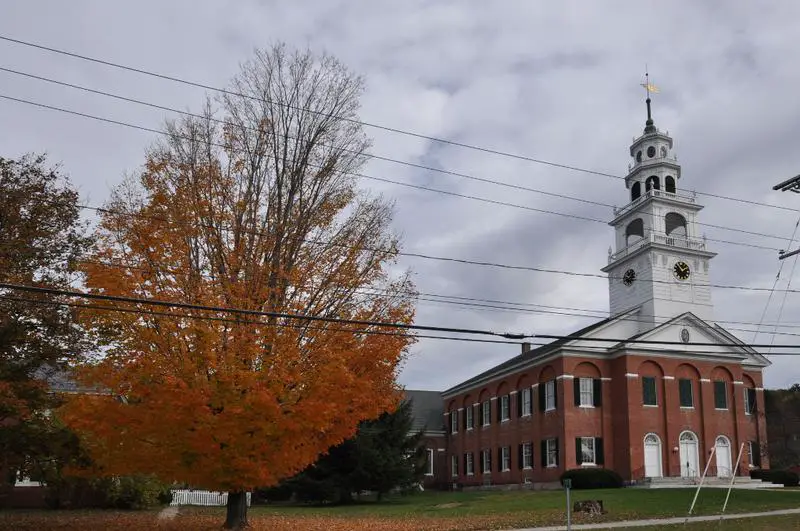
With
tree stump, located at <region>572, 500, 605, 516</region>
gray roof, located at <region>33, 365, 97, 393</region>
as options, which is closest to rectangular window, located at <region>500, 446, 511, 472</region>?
tree stump, located at <region>572, 500, 605, 516</region>

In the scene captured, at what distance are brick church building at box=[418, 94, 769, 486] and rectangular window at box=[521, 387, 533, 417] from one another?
0.44 ft

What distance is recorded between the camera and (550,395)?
4909 centimetres

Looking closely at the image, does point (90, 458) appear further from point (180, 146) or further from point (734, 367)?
point (734, 367)

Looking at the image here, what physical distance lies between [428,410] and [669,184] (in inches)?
1245

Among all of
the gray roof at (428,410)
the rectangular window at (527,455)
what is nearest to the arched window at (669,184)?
the rectangular window at (527,455)

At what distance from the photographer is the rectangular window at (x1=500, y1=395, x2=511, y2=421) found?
180 feet

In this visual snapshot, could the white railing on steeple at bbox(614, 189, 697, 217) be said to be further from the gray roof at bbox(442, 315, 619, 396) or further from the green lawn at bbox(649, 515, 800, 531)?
the green lawn at bbox(649, 515, 800, 531)

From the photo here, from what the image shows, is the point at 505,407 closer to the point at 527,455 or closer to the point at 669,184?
the point at 527,455

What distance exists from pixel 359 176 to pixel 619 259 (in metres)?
36.8

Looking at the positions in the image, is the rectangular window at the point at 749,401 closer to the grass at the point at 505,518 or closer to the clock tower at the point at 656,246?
the clock tower at the point at 656,246

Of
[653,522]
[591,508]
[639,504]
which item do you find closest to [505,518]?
[591,508]

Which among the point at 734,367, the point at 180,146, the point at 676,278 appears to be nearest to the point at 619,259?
the point at 676,278

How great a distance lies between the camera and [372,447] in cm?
3988

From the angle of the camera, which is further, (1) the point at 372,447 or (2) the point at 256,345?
(1) the point at 372,447
